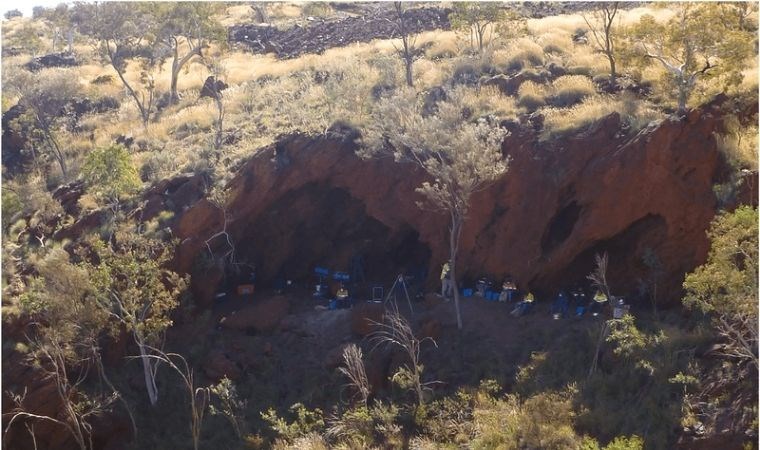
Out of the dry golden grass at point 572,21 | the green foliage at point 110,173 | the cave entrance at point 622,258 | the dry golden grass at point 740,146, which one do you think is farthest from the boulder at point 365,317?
the dry golden grass at point 572,21

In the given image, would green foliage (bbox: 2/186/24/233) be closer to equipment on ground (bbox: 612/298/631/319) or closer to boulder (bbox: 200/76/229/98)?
boulder (bbox: 200/76/229/98)

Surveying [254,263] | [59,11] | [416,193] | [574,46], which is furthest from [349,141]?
[59,11]

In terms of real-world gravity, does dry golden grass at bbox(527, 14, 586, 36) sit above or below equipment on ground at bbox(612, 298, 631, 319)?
above

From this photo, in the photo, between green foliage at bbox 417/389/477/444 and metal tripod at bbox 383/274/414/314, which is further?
metal tripod at bbox 383/274/414/314

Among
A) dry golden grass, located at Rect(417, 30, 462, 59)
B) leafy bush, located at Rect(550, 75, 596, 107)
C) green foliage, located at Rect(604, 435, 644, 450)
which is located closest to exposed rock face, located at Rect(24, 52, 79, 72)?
dry golden grass, located at Rect(417, 30, 462, 59)

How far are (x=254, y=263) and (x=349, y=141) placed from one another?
173 inches

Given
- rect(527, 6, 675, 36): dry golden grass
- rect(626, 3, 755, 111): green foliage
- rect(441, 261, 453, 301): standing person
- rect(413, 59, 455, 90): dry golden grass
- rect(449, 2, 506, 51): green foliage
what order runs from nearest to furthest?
rect(626, 3, 755, 111): green foliage < rect(441, 261, 453, 301): standing person < rect(413, 59, 455, 90): dry golden grass < rect(527, 6, 675, 36): dry golden grass < rect(449, 2, 506, 51): green foliage

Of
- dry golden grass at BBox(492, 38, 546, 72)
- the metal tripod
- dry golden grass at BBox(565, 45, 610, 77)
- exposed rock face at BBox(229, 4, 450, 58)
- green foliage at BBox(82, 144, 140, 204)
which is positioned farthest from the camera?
exposed rock face at BBox(229, 4, 450, 58)

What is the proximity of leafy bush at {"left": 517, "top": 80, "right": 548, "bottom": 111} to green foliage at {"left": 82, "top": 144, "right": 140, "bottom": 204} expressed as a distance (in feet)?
36.0

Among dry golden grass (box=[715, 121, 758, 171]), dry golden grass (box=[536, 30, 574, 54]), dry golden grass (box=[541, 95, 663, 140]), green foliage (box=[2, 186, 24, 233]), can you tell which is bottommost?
green foliage (box=[2, 186, 24, 233])

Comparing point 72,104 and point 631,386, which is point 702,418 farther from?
point 72,104

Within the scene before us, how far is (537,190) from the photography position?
1933 centimetres

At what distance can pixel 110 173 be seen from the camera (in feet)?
70.9

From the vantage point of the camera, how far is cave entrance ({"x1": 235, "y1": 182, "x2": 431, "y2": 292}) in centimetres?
2267
